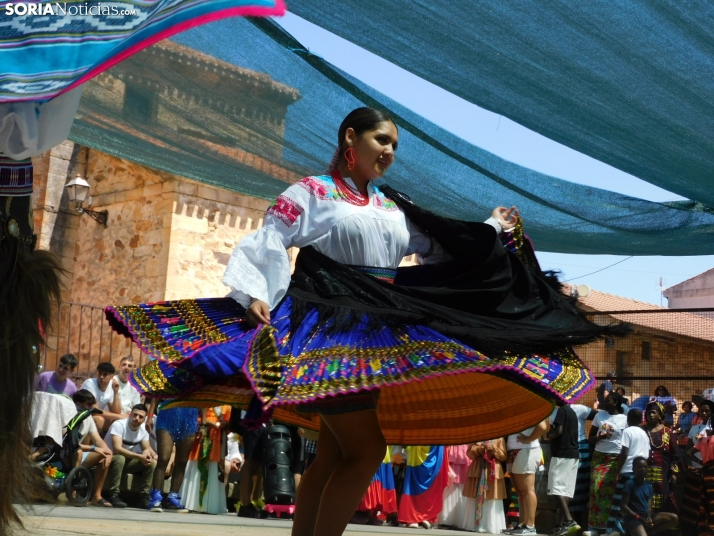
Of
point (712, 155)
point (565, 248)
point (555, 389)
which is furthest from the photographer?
point (565, 248)

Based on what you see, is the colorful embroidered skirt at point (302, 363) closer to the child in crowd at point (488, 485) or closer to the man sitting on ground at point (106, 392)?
the child in crowd at point (488, 485)

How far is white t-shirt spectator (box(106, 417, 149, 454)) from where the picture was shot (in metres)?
9.98

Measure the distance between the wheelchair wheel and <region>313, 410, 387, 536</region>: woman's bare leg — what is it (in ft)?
18.5

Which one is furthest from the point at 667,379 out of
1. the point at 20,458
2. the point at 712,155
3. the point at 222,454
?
the point at 20,458

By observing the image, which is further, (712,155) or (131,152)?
(131,152)

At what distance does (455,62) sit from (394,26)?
43 centimetres

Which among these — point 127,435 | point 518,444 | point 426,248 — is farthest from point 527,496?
point 426,248

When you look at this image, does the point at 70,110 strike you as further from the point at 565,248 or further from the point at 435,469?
the point at 435,469

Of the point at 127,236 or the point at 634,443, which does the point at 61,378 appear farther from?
the point at 127,236

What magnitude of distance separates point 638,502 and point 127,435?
4.91 metres

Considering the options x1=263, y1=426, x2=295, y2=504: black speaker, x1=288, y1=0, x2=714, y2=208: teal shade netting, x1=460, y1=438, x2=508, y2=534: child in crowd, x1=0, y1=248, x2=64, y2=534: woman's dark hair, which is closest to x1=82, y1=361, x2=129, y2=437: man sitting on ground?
x1=263, y1=426, x2=295, y2=504: black speaker

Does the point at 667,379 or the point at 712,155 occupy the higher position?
the point at 712,155

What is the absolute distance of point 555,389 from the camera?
146 inches

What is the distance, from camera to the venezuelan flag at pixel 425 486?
10.7m
